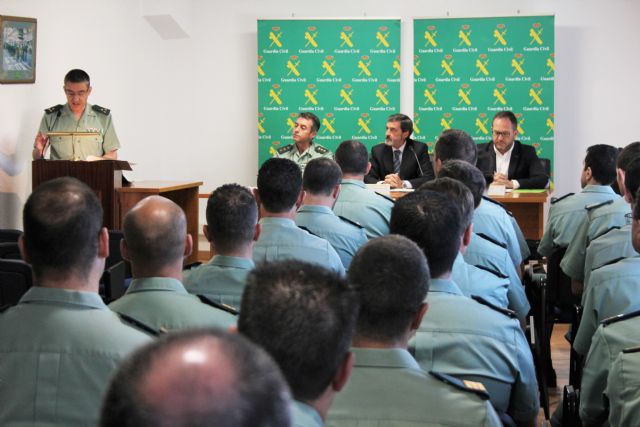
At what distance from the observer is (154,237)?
8.46ft

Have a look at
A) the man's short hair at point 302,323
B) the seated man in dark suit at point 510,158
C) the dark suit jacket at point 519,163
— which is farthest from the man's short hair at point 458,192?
the dark suit jacket at point 519,163

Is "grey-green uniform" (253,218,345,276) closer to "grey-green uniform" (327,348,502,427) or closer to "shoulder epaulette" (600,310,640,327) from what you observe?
"shoulder epaulette" (600,310,640,327)

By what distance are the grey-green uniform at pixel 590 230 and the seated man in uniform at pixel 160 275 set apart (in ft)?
7.35

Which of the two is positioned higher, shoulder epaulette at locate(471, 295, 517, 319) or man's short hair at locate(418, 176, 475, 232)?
man's short hair at locate(418, 176, 475, 232)

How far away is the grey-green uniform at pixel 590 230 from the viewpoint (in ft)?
13.9

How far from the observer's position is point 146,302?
2.44m

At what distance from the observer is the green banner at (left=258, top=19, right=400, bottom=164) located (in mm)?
8703

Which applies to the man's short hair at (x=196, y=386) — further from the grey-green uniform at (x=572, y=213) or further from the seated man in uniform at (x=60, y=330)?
the grey-green uniform at (x=572, y=213)

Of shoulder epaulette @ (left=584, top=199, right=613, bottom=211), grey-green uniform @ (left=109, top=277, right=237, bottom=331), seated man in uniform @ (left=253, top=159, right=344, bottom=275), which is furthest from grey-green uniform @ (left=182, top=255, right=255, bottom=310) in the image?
shoulder epaulette @ (left=584, top=199, right=613, bottom=211)

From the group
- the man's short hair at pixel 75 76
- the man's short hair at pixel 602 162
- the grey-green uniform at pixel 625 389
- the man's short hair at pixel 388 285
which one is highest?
the man's short hair at pixel 75 76

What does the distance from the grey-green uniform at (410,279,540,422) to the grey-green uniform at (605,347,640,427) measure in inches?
11.6

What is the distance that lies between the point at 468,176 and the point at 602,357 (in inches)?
68.9

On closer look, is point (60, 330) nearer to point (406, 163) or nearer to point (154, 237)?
point (154, 237)

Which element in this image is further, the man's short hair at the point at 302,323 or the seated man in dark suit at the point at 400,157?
the seated man in dark suit at the point at 400,157
